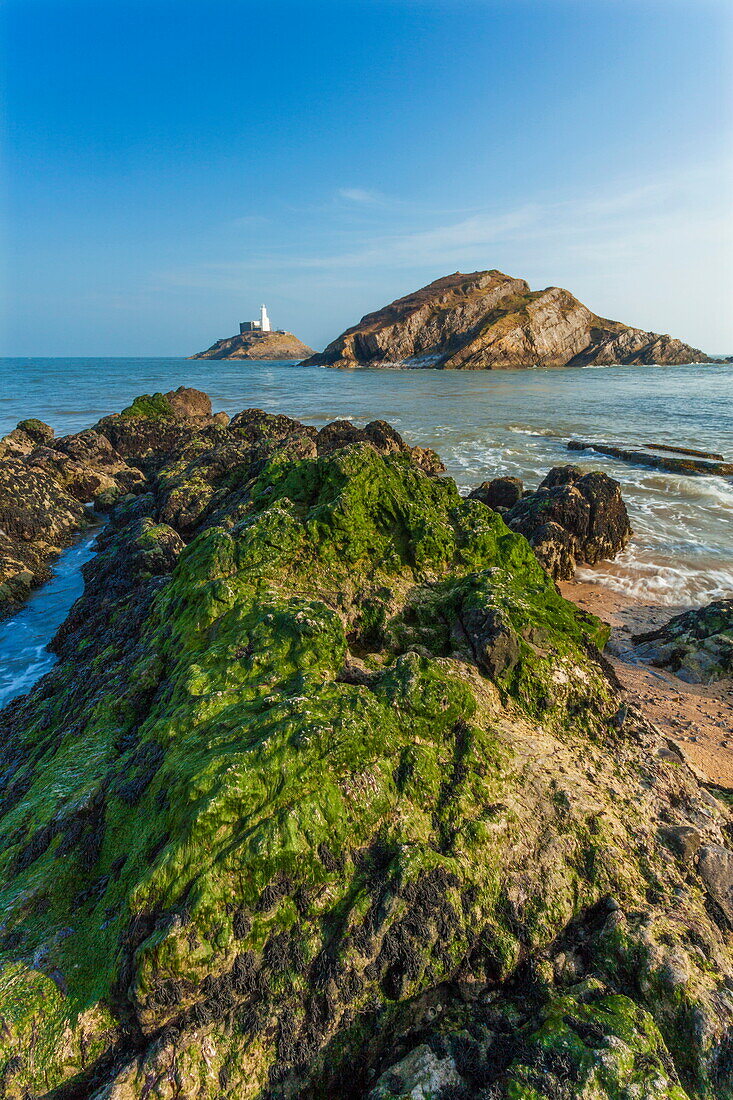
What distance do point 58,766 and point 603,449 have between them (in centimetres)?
2467

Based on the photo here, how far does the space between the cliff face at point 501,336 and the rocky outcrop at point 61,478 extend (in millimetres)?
90890

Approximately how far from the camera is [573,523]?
38.0 ft

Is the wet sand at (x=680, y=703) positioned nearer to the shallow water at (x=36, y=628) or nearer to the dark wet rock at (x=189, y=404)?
the shallow water at (x=36, y=628)

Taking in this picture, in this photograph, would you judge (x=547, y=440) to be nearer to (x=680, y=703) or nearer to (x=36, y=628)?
(x=680, y=703)

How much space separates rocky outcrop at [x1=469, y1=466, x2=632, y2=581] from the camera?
1088cm

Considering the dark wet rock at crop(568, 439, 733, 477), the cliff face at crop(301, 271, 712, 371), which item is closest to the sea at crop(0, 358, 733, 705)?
the dark wet rock at crop(568, 439, 733, 477)

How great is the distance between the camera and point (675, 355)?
118 meters

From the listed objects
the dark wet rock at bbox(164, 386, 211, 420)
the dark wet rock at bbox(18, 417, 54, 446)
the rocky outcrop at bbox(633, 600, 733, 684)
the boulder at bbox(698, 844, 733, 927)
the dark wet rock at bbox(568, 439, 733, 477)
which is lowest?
the rocky outcrop at bbox(633, 600, 733, 684)

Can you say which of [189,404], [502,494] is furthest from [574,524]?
[189,404]

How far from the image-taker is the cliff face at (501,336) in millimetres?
107500

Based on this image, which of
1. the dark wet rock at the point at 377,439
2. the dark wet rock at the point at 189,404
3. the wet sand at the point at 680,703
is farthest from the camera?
the dark wet rock at the point at 189,404

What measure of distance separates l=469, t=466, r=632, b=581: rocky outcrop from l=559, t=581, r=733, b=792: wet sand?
79.9 inches

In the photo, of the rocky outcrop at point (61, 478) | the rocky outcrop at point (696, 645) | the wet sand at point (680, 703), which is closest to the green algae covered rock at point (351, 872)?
the wet sand at point (680, 703)

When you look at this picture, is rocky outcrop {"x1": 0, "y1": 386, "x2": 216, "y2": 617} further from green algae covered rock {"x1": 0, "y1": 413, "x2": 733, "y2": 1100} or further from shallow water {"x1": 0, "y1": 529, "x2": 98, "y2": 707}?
green algae covered rock {"x1": 0, "y1": 413, "x2": 733, "y2": 1100}
